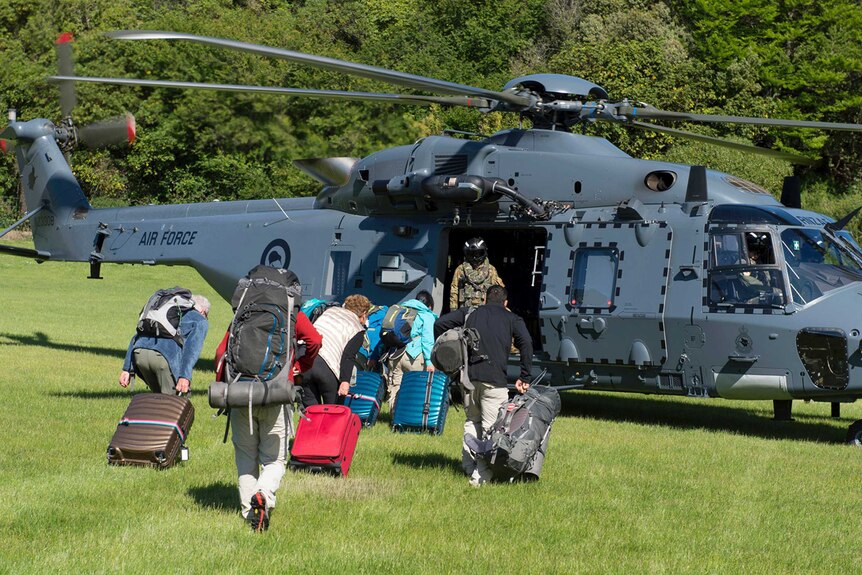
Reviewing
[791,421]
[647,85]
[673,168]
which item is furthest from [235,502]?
[647,85]

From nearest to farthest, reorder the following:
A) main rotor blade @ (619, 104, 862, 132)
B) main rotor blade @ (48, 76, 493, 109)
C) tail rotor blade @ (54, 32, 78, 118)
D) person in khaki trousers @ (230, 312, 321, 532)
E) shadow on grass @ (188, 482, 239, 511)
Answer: person in khaki trousers @ (230, 312, 321, 532), shadow on grass @ (188, 482, 239, 511), main rotor blade @ (48, 76, 493, 109), main rotor blade @ (619, 104, 862, 132), tail rotor blade @ (54, 32, 78, 118)

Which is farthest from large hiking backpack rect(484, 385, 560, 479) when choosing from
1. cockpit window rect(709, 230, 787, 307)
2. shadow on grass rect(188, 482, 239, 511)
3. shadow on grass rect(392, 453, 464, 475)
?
cockpit window rect(709, 230, 787, 307)

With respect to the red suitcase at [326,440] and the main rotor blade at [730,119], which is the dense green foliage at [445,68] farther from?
the red suitcase at [326,440]

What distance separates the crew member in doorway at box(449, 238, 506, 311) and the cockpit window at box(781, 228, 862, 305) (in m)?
3.51

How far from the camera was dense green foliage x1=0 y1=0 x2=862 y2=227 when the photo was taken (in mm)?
41750

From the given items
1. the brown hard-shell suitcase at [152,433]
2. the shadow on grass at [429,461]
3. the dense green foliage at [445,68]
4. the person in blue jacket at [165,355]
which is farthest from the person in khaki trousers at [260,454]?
the dense green foliage at [445,68]

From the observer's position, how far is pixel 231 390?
6840 mm

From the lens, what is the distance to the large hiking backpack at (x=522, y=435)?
28.5ft

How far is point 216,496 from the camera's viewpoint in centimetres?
816

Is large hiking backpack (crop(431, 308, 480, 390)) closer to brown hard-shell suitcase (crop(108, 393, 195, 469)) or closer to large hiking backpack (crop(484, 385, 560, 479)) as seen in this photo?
large hiking backpack (crop(484, 385, 560, 479))

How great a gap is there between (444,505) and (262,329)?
82.5 inches

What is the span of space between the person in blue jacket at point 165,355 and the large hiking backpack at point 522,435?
304 cm

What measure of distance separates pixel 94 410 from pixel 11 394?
1622 mm

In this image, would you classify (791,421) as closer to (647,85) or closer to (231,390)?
(231,390)
